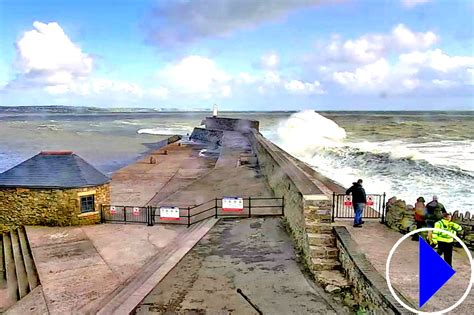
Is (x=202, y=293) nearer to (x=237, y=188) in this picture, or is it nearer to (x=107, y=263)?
(x=107, y=263)

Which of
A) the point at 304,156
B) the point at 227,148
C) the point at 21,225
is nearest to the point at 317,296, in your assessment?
the point at 21,225

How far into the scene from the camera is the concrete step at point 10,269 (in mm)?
10965

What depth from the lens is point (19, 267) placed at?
12.3 m

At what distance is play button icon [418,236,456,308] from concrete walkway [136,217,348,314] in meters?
4.46

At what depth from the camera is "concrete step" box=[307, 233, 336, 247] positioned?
Answer: 10008 mm

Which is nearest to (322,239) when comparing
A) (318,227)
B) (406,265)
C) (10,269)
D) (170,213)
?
(318,227)

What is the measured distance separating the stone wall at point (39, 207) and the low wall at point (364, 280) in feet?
32.9

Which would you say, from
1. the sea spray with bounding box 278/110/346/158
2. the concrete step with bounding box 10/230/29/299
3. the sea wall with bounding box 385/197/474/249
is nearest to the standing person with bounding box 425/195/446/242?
the sea wall with bounding box 385/197/474/249

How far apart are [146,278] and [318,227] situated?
164 inches

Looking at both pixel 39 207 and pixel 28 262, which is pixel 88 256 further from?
pixel 39 207

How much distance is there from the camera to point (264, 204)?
632 inches

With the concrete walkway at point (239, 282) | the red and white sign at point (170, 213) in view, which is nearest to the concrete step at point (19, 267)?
the concrete walkway at point (239, 282)

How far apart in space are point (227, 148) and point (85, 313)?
25779 mm

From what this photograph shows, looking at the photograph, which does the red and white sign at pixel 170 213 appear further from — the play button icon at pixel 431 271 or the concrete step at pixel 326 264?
the play button icon at pixel 431 271
